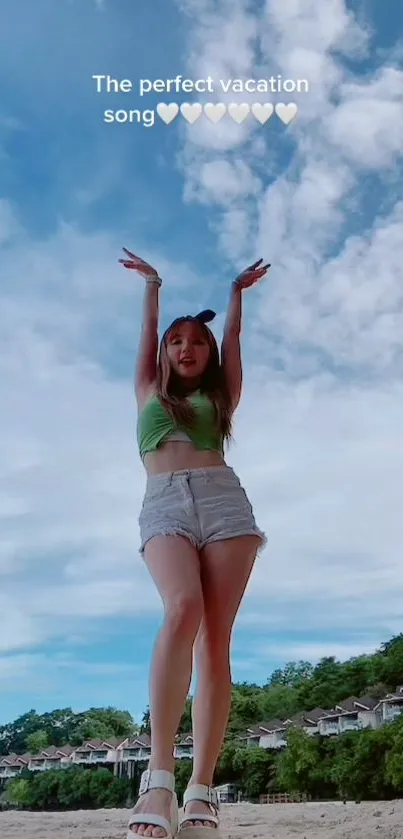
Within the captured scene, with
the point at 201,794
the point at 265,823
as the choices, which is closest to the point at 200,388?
the point at 201,794

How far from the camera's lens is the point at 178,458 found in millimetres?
1029

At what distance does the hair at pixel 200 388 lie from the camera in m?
1.05

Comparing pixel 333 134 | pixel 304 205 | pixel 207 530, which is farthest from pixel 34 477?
pixel 207 530

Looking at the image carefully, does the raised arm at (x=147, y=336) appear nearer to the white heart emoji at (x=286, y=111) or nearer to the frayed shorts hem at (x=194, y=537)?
the frayed shorts hem at (x=194, y=537)

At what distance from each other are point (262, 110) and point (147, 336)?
3.13 ft

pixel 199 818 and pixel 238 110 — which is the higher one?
pixel 238 110

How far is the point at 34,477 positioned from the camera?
2.13 meters

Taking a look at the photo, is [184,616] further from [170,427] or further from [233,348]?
[233,348]

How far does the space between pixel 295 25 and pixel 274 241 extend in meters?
0.48

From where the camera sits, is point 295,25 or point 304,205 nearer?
point 295,25

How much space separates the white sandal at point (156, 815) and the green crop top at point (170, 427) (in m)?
0.36

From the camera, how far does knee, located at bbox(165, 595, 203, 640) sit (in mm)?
879

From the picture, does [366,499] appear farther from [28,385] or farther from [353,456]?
[28,385]

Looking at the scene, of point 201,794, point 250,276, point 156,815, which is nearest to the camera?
point 156,815
